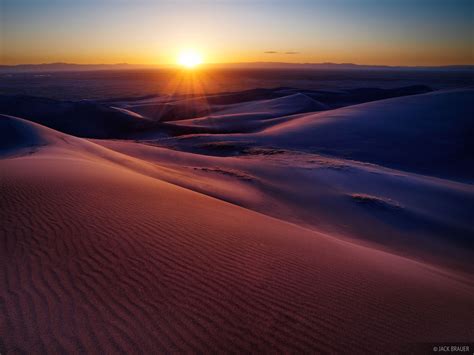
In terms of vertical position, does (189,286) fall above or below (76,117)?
below

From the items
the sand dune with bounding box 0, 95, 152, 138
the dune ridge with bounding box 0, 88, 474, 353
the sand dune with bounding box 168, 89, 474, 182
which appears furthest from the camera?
the sand dune with bounding box 0, 95, 152, 138

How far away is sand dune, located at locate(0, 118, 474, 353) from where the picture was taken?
9.27 feet

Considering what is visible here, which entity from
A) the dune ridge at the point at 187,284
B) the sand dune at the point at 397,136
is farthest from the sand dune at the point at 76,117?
the dune ridge at the point at 187,284

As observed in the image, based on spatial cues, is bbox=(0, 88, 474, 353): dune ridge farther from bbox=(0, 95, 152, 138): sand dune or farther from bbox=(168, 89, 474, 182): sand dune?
bbox=(0, 95, 152, 138): sand dune

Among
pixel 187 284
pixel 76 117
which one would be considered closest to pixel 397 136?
pixel 187 284

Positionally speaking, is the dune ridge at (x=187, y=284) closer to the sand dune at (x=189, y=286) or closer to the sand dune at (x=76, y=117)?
the sand dune at (x=189, y=286)

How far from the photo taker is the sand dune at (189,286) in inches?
111

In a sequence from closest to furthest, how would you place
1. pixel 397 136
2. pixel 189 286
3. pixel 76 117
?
pixel 189 286 → pixel 397 136 → pixel 76 117

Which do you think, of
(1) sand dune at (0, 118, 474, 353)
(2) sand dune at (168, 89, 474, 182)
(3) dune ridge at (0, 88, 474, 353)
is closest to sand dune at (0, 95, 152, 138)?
(2) sand dune at (168, 89, 474, 182)

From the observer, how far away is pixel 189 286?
349cm

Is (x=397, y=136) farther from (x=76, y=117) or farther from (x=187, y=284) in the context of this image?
(x=76, y=117)

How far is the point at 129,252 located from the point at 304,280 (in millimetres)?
2063

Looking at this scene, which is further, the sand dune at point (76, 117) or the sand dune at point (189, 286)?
the sand dune at point (76, 117)

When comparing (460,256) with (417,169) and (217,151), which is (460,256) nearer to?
(417,169)
